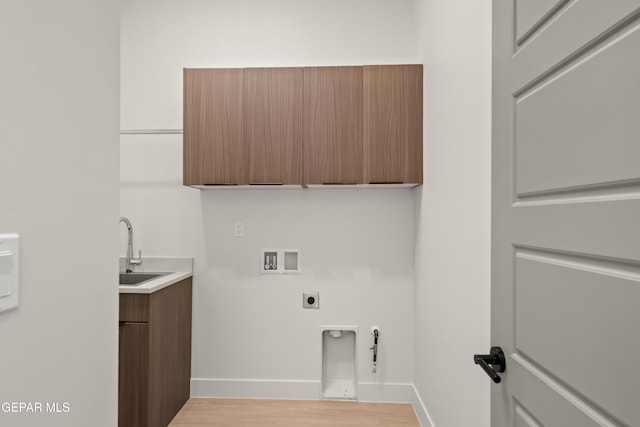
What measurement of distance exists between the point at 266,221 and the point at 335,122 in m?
0.89

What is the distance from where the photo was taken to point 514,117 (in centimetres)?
97

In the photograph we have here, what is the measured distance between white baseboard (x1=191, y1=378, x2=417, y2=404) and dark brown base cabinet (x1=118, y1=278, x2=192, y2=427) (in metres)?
0.37

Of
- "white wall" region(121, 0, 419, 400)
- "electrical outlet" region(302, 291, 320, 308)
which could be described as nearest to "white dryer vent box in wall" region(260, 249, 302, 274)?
"white wall" region(121, 0, 419, 400)

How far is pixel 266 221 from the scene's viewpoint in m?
2.81

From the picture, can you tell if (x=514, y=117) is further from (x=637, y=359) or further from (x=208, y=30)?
(x=208, y=30)

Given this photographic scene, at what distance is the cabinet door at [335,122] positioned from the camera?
2.47 m

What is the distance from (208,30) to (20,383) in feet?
9.09

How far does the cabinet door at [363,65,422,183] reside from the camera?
2459 mm

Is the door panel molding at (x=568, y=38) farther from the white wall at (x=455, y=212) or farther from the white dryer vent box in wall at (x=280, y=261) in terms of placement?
the white dryer vent box in wall at (x=280, y=261)

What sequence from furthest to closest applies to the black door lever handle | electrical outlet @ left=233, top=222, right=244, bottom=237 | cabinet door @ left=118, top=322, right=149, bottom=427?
electrical outlet @ left=233, top=222, right=244, bottom=237, cabinet door @ left=118, top=322, right=149, bottom=427, the black door lever handle

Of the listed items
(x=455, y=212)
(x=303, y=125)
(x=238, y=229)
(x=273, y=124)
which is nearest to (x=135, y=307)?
(x=238, y=229)

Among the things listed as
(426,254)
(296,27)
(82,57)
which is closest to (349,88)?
(296,27)

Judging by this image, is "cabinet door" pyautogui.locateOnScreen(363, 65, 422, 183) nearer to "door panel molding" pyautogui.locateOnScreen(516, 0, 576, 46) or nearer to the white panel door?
the white panel door

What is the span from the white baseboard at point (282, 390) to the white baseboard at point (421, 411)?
0.28 feet
